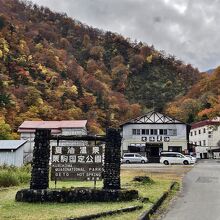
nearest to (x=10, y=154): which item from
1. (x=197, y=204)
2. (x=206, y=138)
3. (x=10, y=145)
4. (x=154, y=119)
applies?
(x=10, y=145)

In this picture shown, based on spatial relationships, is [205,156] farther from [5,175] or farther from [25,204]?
[25,204]

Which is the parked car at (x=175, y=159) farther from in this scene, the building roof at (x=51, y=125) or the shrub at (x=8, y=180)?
the shrub at (x=8, y=180)

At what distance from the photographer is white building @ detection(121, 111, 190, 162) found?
5550cm

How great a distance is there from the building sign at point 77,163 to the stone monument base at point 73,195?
98 cm

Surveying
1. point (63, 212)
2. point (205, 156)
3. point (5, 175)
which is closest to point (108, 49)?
point (205, 156)

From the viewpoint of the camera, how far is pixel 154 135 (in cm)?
5597

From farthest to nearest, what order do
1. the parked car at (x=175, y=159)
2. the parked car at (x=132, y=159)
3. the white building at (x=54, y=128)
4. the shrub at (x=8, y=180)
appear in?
the white building at (x=54, y=128), the parked car at (x=132, y=159), the parked car at (x=175, y=159), the shrub at (x=8, y=180)

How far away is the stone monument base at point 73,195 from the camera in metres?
13.6

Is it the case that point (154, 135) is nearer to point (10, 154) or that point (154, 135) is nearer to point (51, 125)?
point (51, 125)

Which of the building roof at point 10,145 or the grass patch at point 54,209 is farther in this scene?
the building roof at point 10,145

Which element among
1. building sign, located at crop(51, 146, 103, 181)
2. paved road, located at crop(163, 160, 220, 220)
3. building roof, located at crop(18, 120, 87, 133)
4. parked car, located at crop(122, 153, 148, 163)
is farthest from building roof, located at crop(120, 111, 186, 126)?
building sign, located at crop(51, 146, 103, 181)

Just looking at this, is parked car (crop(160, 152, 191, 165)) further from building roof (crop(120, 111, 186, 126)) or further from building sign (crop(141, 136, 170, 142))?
building roof (crop(120, 111, 186, 126))

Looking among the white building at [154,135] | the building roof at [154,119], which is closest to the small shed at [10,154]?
the white building at [154,135]

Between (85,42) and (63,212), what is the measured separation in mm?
115735
